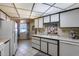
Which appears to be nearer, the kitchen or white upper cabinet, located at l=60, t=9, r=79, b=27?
the kitchen

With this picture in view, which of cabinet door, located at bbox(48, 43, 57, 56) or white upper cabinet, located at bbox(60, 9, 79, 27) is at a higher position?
white upper cabinet, located at bbox(60, 9, 79, 27)

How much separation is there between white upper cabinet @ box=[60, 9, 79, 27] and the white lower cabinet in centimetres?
80

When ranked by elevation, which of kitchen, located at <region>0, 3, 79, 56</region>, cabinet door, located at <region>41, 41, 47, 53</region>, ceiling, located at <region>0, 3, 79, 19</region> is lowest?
cabinet door, located at <region>41, 41, 47, 53</region>

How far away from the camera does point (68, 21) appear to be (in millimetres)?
3713

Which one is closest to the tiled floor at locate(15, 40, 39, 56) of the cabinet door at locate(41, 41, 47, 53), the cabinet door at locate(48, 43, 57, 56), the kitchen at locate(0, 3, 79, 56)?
the kitchen at locate(0, 3, 79, 56)

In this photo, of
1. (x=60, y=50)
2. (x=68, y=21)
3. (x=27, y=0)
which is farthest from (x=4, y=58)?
(x=68, y=21)

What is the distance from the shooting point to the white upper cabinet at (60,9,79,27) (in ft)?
11.1

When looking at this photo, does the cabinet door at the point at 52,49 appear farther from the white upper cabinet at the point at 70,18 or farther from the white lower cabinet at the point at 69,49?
the white upper cabinet at the point at 70,18

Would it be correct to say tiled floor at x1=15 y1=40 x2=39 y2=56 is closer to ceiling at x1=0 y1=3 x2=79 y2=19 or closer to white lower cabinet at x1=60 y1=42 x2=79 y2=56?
white lower cabinet at x1=60 y1=42 x2=79 y2=56

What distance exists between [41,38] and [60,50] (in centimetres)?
153

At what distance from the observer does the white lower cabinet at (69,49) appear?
297 cm

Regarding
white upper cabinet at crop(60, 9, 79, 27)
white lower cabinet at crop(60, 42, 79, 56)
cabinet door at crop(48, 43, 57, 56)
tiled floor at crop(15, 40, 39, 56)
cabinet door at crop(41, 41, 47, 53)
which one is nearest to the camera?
white lower cabinet at crop(60, 42, 79, 56)

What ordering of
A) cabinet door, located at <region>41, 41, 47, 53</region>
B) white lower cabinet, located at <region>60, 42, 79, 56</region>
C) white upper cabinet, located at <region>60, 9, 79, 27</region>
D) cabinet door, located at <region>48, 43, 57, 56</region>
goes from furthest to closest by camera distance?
cabinet door, located at <region>41, 41, 47, 53</region>, cabinet door, located at <region>48, 43, 57, 56</region>, white upper cabinet, located at <region>60, 9, 79, 27</region>, white lower cabinet, located at <region>60, 42, 79, 56</region>

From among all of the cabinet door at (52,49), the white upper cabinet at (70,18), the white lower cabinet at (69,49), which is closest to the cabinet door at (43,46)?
the cabinet door at (52,49)
